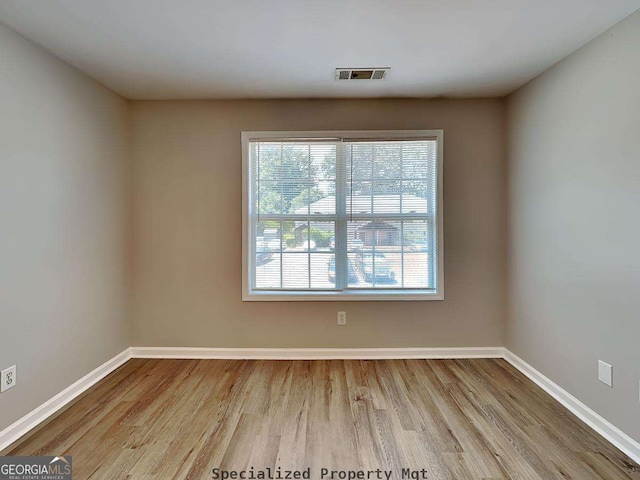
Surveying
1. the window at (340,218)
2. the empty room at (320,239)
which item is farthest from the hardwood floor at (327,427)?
the window at (340,218)

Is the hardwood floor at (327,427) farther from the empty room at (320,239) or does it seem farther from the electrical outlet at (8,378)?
the electrical outlet at (8,378)

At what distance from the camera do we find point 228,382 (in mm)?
2490

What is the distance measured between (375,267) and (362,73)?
1684 mm

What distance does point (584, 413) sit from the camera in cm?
202

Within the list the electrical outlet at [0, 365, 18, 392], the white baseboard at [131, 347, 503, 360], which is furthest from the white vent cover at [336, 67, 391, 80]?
the electrical outlet at [0, 365, 18, 392]

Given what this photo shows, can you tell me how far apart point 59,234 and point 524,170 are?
367 cm

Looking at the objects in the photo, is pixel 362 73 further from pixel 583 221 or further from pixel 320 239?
pixel 583 221

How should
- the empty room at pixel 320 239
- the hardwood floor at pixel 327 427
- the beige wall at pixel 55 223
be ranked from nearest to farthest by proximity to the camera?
the hardwood floor at pixel 327 427, the empty room at pixel 320 239, the beige wall at pixel 55 223

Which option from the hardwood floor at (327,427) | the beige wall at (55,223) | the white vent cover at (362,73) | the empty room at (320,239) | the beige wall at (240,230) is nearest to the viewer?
the hardwood floor at (327,427)

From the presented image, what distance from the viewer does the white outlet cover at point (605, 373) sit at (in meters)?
1.87

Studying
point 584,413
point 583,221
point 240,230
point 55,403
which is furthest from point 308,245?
point 584,413

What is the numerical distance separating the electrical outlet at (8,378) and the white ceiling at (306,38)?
2033 millimetres

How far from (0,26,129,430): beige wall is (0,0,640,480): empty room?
15 mm

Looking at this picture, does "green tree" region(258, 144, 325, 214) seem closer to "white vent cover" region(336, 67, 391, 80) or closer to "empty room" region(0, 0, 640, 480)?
"empty room" region(0, 0, 640, 480)
